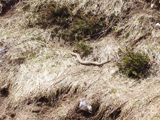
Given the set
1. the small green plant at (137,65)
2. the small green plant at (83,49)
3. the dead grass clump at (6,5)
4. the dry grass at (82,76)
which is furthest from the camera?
the dead grass clump at (6,5)

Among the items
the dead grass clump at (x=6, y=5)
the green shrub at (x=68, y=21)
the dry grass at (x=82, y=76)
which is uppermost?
the dead grass clump at (x=6, y=5)

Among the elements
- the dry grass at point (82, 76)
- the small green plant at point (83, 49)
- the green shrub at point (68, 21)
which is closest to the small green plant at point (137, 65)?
the dry grass at point (82, 76)

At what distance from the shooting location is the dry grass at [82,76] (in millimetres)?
3721

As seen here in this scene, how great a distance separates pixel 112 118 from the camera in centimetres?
366

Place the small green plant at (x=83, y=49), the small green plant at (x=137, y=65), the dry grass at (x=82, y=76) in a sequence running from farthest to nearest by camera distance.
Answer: the small green plant at (x=83, y=49)
the small green plant at (x=137, y=65)
the dry grass at (x=82, y=76)

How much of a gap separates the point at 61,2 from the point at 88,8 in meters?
1.30

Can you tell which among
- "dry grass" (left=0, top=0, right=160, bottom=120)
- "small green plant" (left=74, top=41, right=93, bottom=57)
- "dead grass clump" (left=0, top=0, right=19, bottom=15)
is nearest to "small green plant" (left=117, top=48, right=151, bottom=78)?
"dry grass" (left=0, top=0, right=160, bottom=120)

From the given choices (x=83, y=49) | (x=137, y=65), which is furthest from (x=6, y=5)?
(x=137, y=65)

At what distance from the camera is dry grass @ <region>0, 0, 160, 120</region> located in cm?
372

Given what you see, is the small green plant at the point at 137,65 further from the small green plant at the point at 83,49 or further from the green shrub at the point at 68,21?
the green shrub at the point at 68,21

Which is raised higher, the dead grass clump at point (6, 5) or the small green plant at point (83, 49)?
the dead grass clump at point (6, 5)

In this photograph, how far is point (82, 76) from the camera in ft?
15.6

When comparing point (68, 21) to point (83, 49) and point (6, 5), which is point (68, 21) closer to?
point (83, 49)

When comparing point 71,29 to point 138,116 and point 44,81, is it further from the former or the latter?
point 138,116
